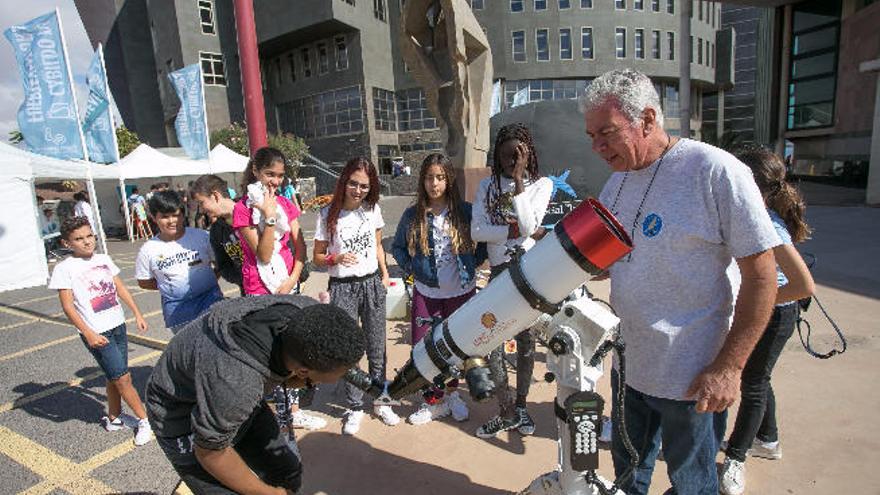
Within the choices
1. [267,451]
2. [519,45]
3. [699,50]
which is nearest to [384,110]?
[519,45]

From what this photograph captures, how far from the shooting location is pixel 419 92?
3606cm

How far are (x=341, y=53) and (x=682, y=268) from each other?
36.1m

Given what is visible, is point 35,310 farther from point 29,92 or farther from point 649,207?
point 649,207

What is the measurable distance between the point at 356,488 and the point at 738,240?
8.07ft

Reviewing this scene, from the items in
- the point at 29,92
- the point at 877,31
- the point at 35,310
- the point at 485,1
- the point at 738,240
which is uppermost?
the point at 485,1

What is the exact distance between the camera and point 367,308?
11.9ft

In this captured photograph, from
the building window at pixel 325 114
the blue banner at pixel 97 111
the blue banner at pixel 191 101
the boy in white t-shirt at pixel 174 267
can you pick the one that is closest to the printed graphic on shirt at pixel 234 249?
the boy in white t-shirt at pixel 174 267

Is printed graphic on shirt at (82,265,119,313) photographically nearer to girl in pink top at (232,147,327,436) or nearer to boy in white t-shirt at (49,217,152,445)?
boy in white t-shirt at (49,217,152,445)

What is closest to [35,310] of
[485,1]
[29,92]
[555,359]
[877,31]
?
[29,92]

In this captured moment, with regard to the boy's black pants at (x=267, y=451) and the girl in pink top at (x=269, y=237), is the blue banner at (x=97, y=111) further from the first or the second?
the boy's black pants at (x=267, y=451)

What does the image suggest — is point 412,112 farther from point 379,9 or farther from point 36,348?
point 36,348

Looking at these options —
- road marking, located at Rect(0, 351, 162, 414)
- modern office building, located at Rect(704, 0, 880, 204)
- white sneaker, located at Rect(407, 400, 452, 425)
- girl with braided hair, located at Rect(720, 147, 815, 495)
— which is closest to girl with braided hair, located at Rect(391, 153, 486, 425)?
white sneaker, located at Rect(407, 400, 452, 425)

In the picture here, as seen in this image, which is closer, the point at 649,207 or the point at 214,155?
the point at 649,207

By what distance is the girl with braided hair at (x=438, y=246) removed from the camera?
3387 mm
